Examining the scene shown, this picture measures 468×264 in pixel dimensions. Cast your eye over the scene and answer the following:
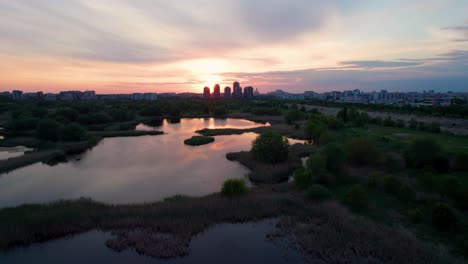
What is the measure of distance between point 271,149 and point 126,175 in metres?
14.6

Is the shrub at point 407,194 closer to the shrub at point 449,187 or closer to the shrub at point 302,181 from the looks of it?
the shrub at point 449,187

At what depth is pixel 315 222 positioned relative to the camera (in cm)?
1545

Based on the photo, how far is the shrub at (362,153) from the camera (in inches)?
1013

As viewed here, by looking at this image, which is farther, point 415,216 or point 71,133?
point 71,133

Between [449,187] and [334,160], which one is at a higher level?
[334,160]

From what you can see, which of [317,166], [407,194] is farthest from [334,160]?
[407,194]

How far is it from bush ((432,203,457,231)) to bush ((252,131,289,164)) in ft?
49.3

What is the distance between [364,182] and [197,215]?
13570 mm

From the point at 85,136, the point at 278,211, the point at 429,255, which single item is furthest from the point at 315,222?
the point at 85,136

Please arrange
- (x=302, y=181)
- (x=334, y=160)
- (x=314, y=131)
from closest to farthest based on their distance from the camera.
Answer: (x=302, y=181) → (x=334, y=160) → (x=314, y=131)

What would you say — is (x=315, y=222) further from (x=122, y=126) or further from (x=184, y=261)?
(x=122, y=126)

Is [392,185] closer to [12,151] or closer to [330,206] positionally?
[330,206]

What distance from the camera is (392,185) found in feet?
61.1

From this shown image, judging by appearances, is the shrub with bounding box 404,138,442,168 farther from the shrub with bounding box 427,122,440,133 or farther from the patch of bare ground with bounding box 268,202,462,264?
the shrub with bounding box 427,122,440,133
